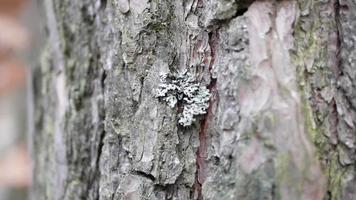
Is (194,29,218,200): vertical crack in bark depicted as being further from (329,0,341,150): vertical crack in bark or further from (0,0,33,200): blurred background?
(0,0,33,200): blurred background

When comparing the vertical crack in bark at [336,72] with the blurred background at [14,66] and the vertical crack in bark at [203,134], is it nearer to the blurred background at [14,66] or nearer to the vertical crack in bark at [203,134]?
the vertical crack in bark at [203,134]

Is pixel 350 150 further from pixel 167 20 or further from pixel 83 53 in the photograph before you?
pixel 83 53

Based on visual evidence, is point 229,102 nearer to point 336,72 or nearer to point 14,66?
point 336,72

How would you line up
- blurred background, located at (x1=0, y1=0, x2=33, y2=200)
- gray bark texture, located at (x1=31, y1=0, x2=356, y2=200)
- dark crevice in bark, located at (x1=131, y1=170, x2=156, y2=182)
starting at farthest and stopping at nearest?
1. blurred background, located at (x1=0, y1=0, x2=33, y2=200)
2. dark crevice in bark, located at (x1=131, y1=170, x2=156, y2=182)
3. gray bark texture, located at (x1=31, y1=0, x2=356, y2=200)

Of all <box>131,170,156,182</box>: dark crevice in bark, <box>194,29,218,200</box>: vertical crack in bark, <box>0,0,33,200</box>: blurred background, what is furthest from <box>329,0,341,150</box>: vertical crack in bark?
<box>0,0,33,200</box>: blurred background

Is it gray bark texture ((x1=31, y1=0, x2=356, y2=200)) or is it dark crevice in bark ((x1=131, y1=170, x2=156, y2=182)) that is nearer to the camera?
gray bark texture ((x1=31, y1=0, x2=356, y2=200))

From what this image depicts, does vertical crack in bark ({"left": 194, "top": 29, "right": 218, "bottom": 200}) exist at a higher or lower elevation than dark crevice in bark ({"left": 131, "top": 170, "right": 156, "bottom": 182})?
higher

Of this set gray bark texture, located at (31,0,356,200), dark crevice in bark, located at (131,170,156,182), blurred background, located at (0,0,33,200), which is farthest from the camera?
blurred background, located at (0,0,33,200)

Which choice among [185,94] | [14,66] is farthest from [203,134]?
[14,66]
